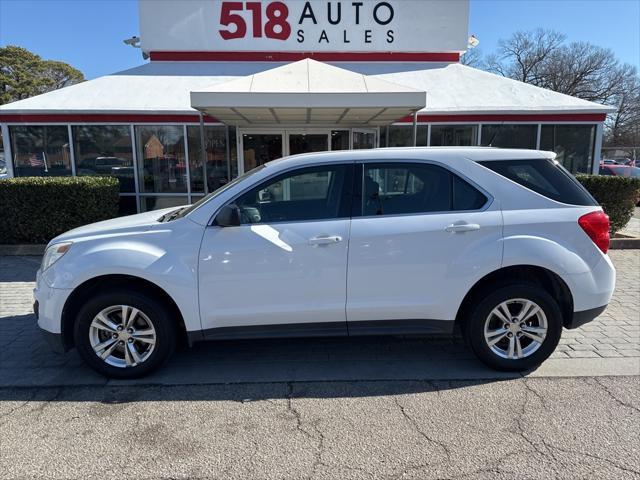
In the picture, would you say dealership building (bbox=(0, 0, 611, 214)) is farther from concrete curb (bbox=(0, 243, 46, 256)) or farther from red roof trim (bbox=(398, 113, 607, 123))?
concrete curb (bbox=(0, 243, 46, 256))

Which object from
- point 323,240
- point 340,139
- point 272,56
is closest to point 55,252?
point 323,240

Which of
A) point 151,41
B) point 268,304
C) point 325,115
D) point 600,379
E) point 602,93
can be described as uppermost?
point 602,93

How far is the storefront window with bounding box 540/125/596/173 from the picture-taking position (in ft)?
34.6

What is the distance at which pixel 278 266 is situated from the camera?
11.3ft

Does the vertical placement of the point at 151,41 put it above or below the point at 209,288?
above

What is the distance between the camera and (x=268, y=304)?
11.5 ft

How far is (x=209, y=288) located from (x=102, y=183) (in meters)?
6.13

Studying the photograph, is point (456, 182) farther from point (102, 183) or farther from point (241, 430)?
point (102, 183)

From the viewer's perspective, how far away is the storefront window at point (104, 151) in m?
10.2

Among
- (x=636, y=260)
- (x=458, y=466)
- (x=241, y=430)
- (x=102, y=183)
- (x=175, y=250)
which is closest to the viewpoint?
(x=458, y=466)

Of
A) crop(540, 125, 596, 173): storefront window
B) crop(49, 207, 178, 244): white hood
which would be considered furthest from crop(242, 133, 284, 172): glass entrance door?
crop(49, 207, 178, 244): white hood

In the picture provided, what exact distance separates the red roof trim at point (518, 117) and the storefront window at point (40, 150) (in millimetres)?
8091

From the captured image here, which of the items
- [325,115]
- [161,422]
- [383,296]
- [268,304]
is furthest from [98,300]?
[325,115]

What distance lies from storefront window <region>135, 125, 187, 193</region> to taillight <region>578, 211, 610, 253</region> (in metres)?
8.95
